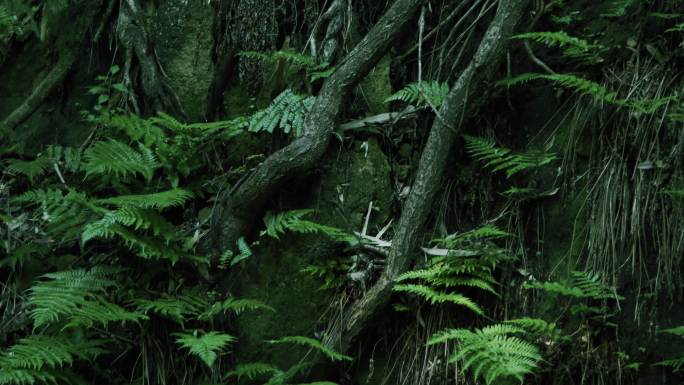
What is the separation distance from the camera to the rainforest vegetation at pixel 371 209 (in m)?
3.16

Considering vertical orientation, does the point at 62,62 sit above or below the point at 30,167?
above

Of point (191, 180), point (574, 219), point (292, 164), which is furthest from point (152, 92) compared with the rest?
point (574, 219)

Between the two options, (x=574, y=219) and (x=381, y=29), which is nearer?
(x=574, y=219)

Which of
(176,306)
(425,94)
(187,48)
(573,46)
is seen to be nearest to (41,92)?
(187,48)

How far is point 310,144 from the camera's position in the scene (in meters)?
3.86

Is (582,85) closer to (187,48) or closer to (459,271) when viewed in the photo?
(459,271)

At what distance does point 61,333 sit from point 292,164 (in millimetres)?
1560

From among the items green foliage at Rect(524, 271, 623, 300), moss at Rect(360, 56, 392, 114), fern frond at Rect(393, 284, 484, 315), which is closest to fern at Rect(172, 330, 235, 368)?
fern frond at Rect(393, 284, 484, 315)

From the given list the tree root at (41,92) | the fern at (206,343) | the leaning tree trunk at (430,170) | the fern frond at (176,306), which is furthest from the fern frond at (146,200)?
the tree root at (41,92)

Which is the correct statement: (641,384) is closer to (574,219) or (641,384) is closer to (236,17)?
(574,219)

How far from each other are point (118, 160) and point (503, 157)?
2317 mm

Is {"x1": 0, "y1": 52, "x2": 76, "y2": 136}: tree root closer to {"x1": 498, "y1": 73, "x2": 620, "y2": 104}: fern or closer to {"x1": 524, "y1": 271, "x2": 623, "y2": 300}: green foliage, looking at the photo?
{"x1": 498, "y1": 73, "x2": 620, "y2": 104}: fern

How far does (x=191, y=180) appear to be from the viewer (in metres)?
4.24

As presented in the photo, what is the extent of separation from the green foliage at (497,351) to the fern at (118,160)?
2.04 metres
